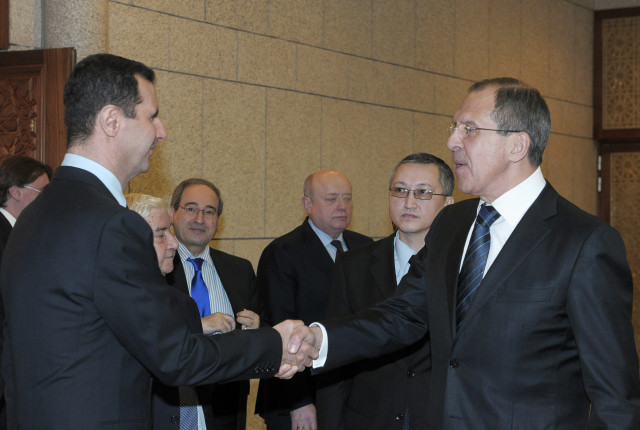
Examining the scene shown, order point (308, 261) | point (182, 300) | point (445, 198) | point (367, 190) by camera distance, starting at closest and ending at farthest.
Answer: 1. point (182, 300)
2. point (445, 198)
3. point (308, 261)
4. point (367, 190)

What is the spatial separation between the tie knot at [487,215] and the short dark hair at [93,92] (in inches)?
47.2

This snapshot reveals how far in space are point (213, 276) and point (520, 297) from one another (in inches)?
83.2

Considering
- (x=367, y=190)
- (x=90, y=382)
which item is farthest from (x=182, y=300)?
(x=367, y=190)

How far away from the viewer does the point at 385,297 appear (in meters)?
3.41

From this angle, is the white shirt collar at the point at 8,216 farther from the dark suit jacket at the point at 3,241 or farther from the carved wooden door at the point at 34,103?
the carved wooden door at the point at 34,103

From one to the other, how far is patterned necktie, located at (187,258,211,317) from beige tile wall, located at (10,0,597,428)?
1360 mm

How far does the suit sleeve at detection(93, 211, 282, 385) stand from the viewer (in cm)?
208

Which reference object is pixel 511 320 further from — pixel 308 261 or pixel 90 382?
pixel 308 261

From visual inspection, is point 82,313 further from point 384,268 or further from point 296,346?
point 384,268

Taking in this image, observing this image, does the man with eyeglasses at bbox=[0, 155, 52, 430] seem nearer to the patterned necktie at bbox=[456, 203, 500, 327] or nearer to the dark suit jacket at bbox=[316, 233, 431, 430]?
the dark suit jacket at bbox=[316, 233, 431, 430]

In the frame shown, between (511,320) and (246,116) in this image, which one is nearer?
(511,320)

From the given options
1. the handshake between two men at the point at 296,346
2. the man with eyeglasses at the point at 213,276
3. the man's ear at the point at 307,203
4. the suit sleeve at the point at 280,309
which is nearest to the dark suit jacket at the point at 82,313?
the handshake between two men at the point at 296,346

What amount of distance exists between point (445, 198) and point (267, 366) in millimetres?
1532

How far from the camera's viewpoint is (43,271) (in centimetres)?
209
